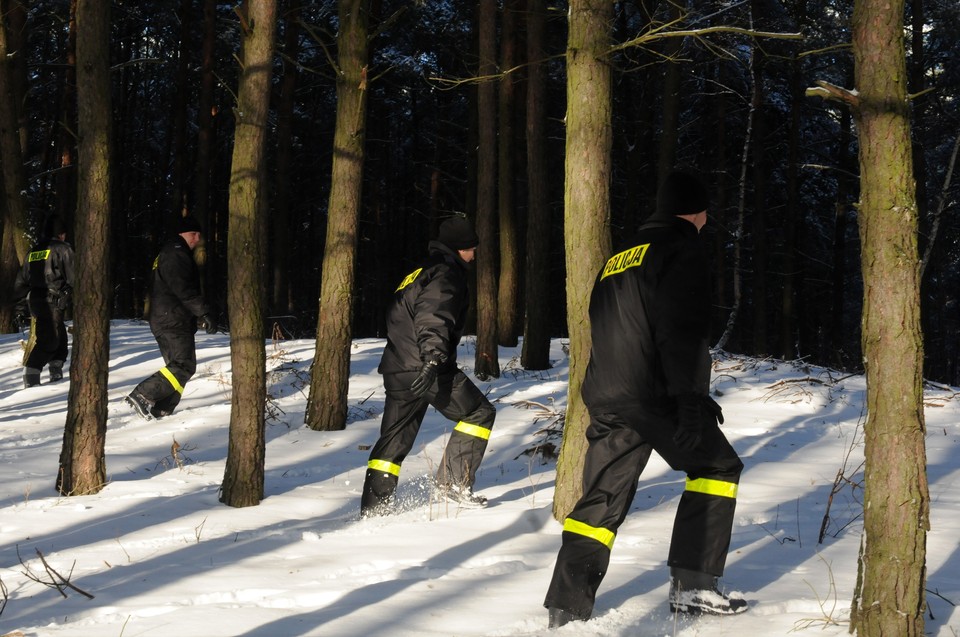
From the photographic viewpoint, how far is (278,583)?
15.3 feet

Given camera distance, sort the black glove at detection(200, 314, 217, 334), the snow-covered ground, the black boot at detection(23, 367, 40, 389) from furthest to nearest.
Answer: the black boot at detection(23, 367, 40, 389)
the black glove at detection(200, 314, 217, 334)
the snow-covered ground

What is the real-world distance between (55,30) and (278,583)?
78.0ft

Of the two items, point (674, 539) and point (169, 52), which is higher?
point (169, 52)

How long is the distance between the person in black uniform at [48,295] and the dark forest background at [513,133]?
2576 mm

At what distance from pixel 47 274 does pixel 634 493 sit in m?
11.1

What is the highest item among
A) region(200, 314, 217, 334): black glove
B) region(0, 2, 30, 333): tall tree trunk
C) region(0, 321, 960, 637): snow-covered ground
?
region(0, 2, 30, 333): tall tree trunk

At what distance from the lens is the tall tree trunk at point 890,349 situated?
3.62m

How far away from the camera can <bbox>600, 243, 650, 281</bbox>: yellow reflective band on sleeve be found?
423 centimetres

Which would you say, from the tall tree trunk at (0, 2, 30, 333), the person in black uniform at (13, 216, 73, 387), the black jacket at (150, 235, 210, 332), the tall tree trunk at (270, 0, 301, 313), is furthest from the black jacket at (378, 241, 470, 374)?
the tall tree trunk at (270, 0, 301, 313)

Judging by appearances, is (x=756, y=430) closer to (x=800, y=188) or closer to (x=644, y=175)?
(x=644, y=175)

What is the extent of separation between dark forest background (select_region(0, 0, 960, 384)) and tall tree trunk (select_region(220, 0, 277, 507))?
6110 mm

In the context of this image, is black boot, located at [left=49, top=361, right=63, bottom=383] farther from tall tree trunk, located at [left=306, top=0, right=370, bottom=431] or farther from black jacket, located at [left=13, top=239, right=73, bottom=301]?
tall tree trunk, located at [left=306, top=0, right=370, bottom=431]

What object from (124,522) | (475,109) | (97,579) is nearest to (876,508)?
(97,579)

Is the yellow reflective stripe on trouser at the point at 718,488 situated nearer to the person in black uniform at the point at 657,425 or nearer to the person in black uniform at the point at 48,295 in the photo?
the person in black uniform at the point at 657,425
